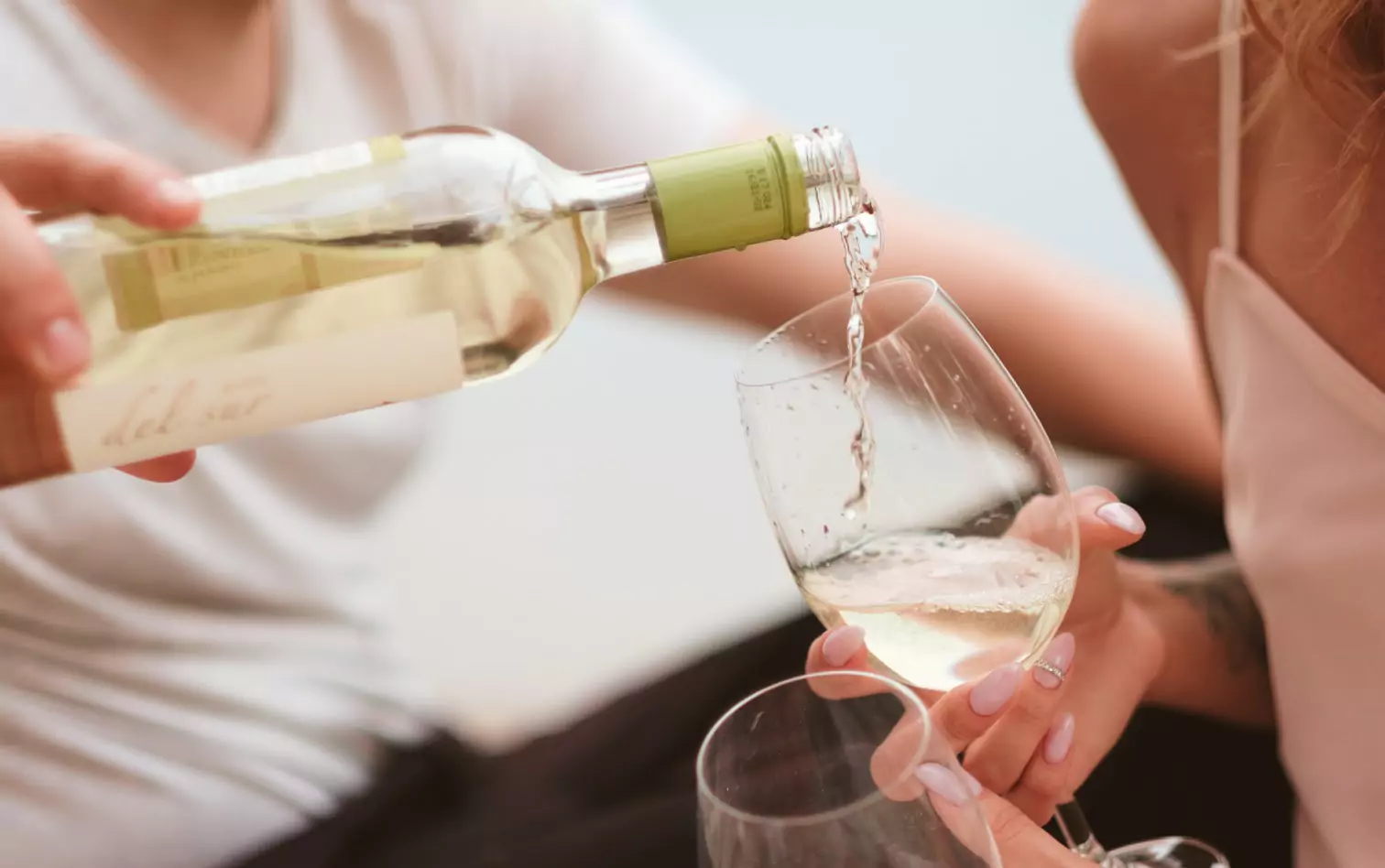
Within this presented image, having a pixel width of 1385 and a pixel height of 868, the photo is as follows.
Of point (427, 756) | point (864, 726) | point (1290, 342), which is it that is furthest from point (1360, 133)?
point (427, 756)

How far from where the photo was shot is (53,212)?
51 centimetres

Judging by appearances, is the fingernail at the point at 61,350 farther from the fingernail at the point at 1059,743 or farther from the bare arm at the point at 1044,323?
the bare arm at the point at 1044,323

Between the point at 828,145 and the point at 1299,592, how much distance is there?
425mm

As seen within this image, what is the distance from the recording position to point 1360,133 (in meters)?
0.69

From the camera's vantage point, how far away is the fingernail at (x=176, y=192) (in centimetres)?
48

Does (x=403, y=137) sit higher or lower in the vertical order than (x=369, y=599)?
higher

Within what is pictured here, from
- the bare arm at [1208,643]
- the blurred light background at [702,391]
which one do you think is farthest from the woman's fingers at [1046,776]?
the blurred light background at [702,391]

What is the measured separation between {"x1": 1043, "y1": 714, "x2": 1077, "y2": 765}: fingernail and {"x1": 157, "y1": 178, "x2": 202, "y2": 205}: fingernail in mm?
472

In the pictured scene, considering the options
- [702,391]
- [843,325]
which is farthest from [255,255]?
[702,391]

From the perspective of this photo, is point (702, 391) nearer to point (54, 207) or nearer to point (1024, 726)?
point (1024, 726)

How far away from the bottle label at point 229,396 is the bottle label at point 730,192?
0.38 feet

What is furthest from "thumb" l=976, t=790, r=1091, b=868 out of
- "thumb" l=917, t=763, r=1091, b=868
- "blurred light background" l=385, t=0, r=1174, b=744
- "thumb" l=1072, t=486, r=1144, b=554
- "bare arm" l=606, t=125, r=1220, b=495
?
"blurred light background" l=385, t=0, r=1174, b=744

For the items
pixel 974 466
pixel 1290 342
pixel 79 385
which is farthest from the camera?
pixel 1290 342

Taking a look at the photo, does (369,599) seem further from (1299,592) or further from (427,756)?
(1299,592)
